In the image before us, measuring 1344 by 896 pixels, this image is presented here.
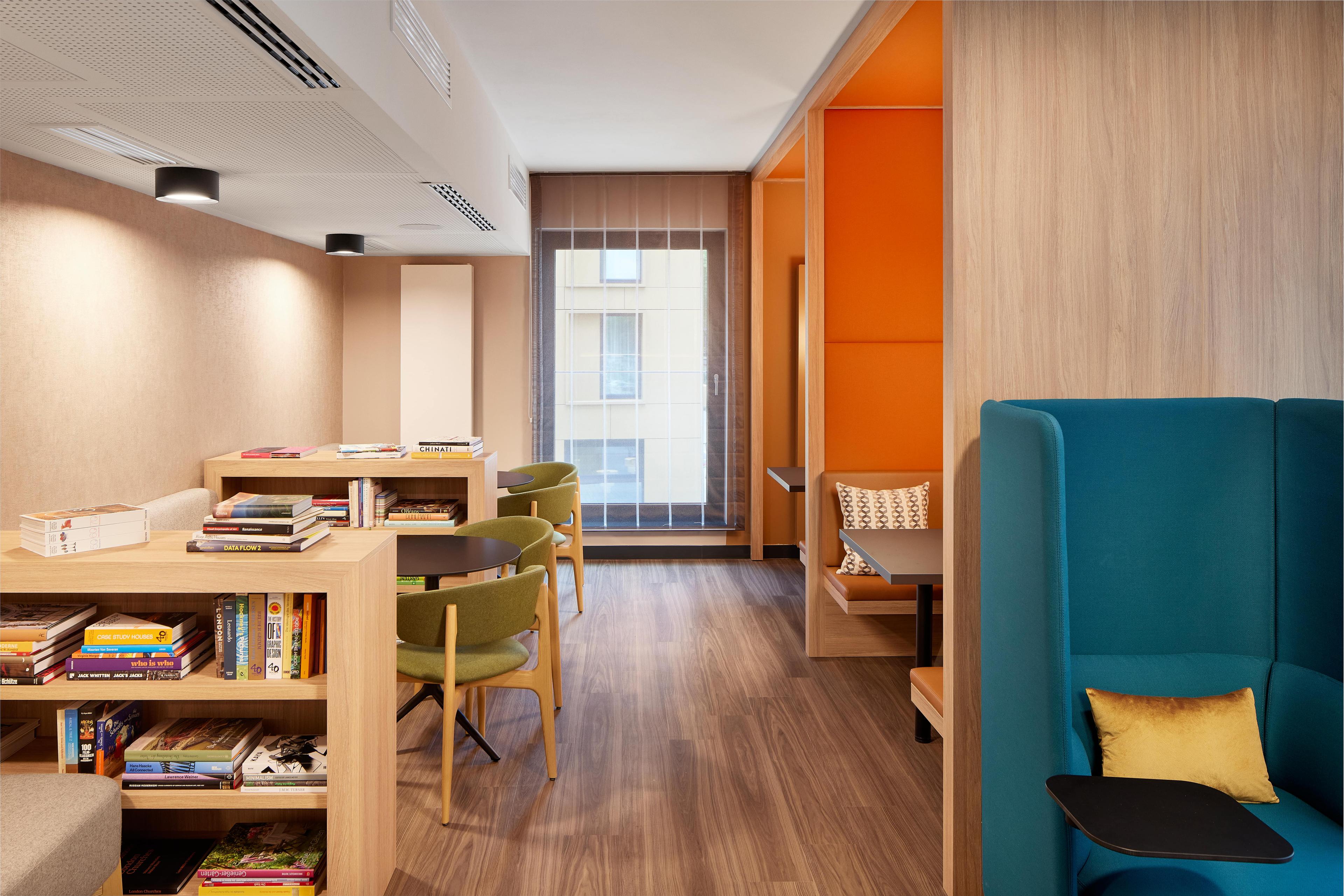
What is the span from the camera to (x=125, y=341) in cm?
341

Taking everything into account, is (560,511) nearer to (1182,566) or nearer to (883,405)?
(883,405)

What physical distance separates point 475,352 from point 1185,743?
214 inches

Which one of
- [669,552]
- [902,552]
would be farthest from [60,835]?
[669,552]

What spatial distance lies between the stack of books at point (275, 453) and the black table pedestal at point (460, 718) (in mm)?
1761

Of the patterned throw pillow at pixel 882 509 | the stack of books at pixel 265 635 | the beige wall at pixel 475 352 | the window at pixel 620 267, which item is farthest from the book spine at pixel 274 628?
the window at pixel 620 267

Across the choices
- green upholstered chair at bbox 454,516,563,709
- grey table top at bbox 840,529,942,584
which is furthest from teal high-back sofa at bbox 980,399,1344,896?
green upholstered chair at bbox 454,516,563,709

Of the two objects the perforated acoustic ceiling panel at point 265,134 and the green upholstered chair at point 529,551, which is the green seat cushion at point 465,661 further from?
the perforated acoustic ceiling panel at point 265,134

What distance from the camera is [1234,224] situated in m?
2.20

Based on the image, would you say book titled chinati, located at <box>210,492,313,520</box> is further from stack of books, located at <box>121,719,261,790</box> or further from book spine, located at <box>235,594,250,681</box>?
stack of books, located at <box>121,719,261,790</box>

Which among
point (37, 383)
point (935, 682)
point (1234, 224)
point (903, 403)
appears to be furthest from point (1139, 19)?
point (37, 383)

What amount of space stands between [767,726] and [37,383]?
3171 millimetres

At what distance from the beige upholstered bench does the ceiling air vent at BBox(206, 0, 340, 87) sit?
1.86 metres

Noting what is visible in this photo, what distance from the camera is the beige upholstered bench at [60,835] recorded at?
1609mm

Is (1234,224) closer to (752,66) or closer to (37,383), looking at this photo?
(752,66)
